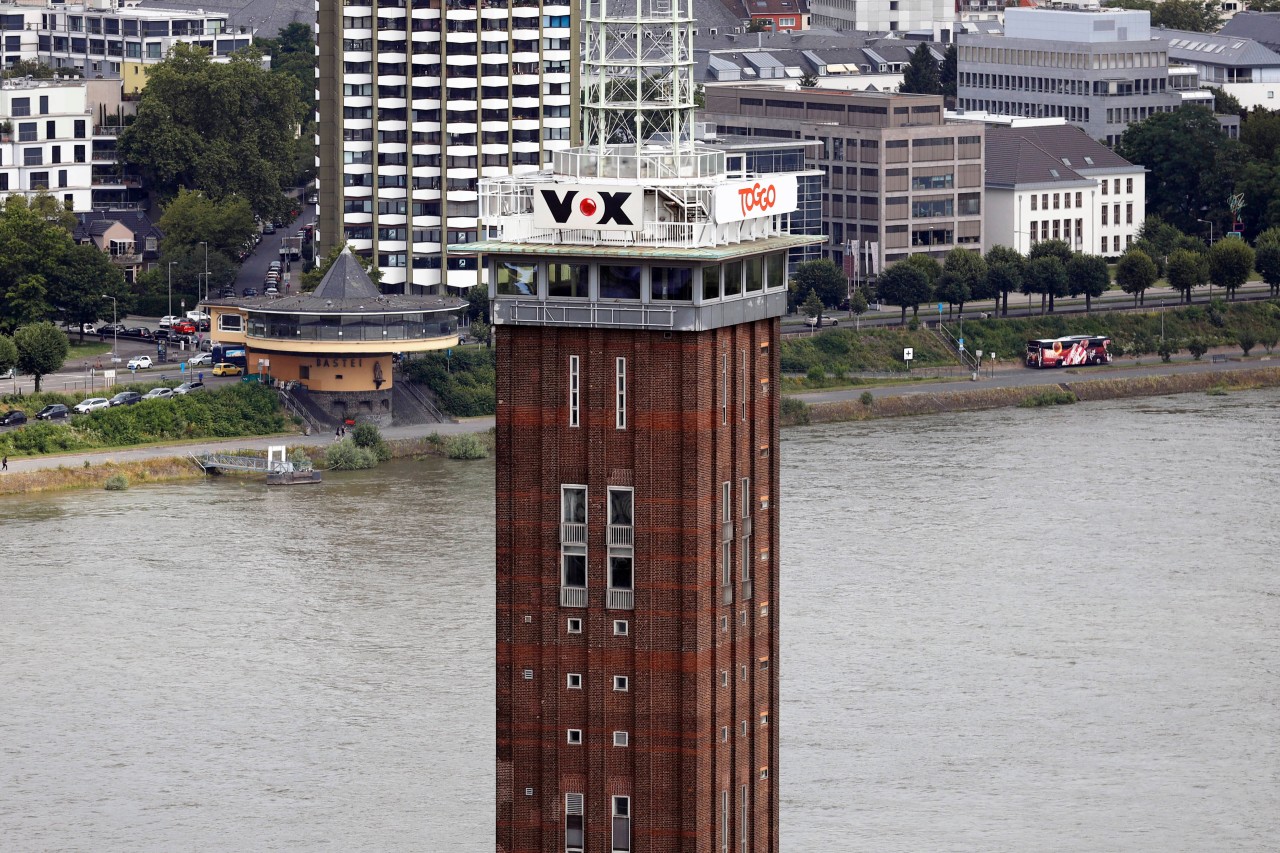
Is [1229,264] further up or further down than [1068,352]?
further up

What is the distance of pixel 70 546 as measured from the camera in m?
120

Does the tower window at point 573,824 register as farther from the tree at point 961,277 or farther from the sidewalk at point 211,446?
the tree at point 961,277

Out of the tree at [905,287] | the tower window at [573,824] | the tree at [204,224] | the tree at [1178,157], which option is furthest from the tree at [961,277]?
the tower window at [573,824]

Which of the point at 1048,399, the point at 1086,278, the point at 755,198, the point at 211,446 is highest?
the point at 755,198

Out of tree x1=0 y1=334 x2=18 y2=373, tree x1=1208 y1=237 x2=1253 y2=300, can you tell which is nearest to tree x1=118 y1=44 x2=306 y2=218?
tree x1=0 y1=334 x2=18 y2=373

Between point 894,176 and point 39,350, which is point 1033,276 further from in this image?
point 39,350

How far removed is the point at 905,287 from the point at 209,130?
131 feet

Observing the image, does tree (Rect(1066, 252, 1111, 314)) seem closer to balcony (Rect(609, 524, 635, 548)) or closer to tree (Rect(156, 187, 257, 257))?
tree (Rect(156, 187, 257, 257))

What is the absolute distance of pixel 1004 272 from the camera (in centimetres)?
17238

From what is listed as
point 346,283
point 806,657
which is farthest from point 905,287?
point 806,657

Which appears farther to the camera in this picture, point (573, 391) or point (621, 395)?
point (573, 391)

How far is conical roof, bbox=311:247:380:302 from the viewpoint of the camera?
147750 mm

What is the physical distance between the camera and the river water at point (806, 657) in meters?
87.6

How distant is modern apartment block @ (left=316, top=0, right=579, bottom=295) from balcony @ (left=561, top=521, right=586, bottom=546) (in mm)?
96001
